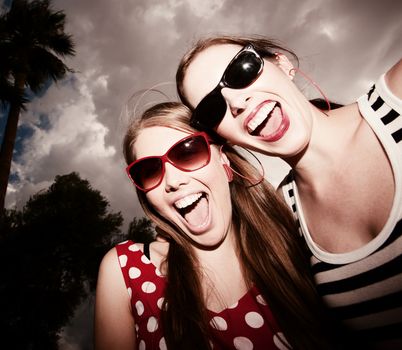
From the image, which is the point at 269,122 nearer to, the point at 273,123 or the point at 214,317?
the point at 273,123

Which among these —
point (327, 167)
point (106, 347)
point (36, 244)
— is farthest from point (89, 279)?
point (327, 167)

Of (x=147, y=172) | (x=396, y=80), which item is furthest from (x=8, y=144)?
(x=396, y=80)

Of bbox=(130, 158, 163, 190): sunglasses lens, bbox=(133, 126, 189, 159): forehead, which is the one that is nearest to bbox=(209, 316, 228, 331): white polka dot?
bbox=(130, 158, 163, 190): sunglasses lens

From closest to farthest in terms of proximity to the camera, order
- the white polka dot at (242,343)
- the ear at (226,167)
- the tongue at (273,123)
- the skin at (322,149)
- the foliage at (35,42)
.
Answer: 1. the skin at (322,149)
2. the white polka dot at (242,343)
3. the tongue at (273,123)
4. the ear at (226,167)
5. the foliage at (35,42)

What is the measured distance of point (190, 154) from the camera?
1738 mm

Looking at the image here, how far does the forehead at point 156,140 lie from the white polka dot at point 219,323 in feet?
3.73

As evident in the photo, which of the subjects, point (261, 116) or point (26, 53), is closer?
point (261, 116)

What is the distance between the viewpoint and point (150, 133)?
185 cm

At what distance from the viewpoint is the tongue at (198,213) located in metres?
1.77

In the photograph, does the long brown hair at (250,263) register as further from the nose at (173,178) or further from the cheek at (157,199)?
the nose at (173,178)

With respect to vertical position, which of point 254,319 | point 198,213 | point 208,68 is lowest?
point 254,319

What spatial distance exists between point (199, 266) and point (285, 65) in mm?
1605

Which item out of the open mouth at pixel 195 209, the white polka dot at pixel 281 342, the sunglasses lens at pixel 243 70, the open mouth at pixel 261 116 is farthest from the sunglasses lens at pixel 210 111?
the white polka dot at pixel 281 342

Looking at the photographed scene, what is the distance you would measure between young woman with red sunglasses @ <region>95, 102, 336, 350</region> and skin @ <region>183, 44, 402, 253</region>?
310mm
